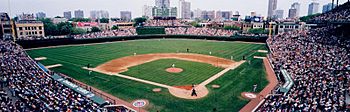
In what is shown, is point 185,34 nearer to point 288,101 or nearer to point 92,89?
point 92,89

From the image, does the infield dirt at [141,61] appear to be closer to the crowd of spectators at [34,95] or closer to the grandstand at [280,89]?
the grandstand at [280,89]

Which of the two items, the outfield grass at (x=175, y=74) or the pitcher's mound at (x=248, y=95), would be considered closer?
the pitcher's mound at (x=248, y=95)

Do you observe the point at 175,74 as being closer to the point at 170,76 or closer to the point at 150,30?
the point at 170,76

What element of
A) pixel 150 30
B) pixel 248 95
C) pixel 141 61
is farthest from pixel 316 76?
pixel 150 30

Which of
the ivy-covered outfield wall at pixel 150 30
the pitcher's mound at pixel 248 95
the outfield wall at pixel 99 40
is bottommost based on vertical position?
the pitcher's mound at pixel 248 95

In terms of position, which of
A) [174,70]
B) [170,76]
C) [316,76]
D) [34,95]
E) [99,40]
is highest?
[99,40]

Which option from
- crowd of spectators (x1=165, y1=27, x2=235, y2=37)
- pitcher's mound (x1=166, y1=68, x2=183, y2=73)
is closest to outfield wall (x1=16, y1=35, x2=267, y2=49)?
crowd of spectators (x1=165, y1=27, x2=235, y2=37)

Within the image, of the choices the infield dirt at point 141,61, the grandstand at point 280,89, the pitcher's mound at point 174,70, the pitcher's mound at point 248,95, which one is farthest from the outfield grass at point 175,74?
the pitcher's mound at point 248,95
